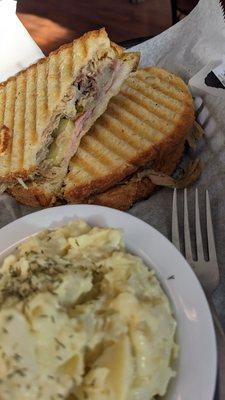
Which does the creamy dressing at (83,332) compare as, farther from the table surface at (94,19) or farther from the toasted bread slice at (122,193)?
the table surface at (94,19)

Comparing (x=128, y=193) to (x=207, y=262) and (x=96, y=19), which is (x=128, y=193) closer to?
(x=207, y=262)

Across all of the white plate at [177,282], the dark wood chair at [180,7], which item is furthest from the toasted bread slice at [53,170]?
the dark wood chair at [180,7]

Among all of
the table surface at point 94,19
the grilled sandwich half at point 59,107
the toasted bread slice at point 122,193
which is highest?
the grilled sandwich half at point 59,107

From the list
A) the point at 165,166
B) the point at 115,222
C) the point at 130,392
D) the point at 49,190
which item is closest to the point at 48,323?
the point at 130,392

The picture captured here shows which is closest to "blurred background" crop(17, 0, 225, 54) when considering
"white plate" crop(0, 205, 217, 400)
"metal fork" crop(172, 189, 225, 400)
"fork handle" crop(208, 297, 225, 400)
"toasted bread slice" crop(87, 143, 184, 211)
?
"toasted bread slice" crop(87, 143, 184, 211)

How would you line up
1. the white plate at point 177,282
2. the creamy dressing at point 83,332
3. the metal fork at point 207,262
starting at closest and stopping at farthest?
the creamy dressing at point 83,332, the white plate at point 177,282, the metal fork at point 207,262

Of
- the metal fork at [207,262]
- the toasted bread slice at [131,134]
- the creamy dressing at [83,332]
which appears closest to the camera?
the creamy dressing at [83,332]

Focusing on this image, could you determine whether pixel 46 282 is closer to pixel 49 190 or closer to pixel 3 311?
pixel 3 311
